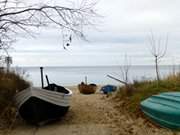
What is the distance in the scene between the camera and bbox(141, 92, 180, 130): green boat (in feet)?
33.8


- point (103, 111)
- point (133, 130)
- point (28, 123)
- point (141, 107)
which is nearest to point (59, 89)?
Result: point (103, 111)

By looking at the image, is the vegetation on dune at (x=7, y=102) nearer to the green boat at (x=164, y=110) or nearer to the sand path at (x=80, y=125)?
the sand path at (x=80, y=125)

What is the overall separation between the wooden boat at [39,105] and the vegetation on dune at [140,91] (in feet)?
7.67

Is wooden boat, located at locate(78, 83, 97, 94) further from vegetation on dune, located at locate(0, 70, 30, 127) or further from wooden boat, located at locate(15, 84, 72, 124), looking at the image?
wooden boat, located at locate(15, 84, 72, 124)

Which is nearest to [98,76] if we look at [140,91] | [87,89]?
[87,89]

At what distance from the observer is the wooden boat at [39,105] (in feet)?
40.2

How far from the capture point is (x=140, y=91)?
49.9 ft

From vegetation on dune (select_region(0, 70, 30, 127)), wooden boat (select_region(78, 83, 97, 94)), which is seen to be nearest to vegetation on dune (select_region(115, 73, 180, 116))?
vegetation on dune (select_region(0, 70, 30, 127))

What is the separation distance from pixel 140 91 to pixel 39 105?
171 inches

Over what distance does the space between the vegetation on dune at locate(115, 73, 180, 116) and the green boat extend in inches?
36.9

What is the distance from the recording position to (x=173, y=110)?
33.9 ft

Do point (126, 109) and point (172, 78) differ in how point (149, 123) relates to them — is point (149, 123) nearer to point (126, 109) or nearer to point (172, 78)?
point (126, 109)

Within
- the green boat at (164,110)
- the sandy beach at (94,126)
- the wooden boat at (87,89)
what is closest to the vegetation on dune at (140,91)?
the sandy beach at (94,126)

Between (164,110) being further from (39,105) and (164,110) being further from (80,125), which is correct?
(39,105)
